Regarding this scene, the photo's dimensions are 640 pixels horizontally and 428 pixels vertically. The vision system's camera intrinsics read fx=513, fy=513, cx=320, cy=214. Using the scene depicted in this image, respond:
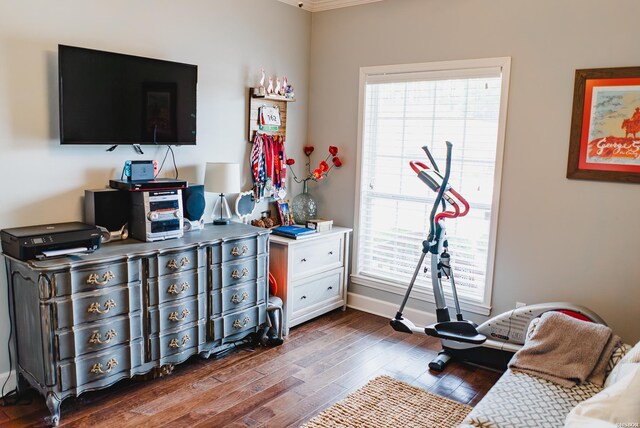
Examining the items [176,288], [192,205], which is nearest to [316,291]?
[192,205]

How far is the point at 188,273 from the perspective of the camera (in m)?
A: 3.15

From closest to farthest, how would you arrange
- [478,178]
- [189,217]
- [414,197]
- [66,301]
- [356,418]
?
[66,301] < [356,418] < [189,217] < [478,178] < [414,197]

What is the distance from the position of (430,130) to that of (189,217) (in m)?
1.93

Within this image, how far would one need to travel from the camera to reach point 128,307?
9.40 ft

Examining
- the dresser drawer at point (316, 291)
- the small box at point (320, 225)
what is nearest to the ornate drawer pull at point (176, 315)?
the dresser drawer at point (316, 291)

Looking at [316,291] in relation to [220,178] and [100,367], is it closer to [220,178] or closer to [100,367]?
[220,178]

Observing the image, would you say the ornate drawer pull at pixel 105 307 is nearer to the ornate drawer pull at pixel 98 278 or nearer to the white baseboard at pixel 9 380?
the ornate drawer pull at pixel 98 278

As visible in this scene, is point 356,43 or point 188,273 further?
point 356,43

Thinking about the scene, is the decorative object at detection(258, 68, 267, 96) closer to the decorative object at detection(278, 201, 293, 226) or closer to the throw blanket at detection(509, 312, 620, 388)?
the decorative object at detection(278, 201, 293, 226)

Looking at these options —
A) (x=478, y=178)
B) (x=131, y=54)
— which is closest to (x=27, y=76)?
(x=131, y=54)

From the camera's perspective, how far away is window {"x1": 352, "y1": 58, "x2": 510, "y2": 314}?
371 centimetres

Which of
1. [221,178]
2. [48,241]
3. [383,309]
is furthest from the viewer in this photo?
[383,309]

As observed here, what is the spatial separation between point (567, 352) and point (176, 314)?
218cm

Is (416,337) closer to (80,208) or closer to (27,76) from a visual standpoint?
(80,208)
